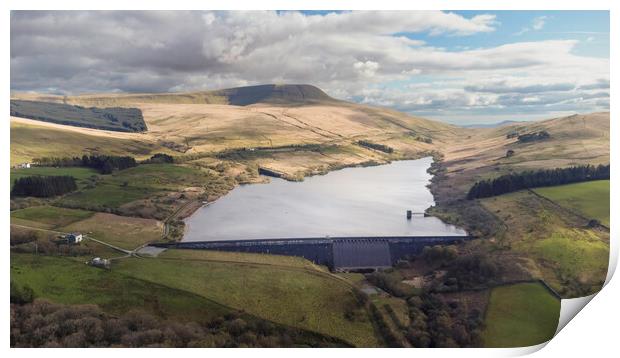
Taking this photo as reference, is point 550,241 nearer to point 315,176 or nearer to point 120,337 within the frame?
point 120,337

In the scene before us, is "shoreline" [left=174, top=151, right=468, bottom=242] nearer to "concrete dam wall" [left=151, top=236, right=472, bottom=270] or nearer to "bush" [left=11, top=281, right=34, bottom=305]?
"concrete dam wall" [left=151, top=236, right=472, bottom=270]

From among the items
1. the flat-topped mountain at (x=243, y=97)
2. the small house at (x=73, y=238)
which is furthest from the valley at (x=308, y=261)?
the flat-topped mountain at (x=243, y=97)

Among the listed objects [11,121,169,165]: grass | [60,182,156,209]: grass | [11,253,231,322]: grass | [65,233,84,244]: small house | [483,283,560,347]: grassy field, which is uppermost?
[11,121,169,165]: grass

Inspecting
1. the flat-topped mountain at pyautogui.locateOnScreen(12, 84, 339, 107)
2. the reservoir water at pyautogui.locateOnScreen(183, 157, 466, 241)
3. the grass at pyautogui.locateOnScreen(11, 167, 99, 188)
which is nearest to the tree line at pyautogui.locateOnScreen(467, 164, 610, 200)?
the reservoir water at pyautogui.locateOnScreen(183, 157, 466, 241)

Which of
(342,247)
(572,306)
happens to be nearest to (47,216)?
(342,247)

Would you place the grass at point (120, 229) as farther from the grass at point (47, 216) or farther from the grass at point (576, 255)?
the grass at point (576, 255)

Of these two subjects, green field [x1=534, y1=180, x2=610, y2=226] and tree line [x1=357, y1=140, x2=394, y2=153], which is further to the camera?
tree line [x1=357, y1=140, x2=394, y2=153]

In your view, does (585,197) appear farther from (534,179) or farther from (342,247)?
(342,247)
